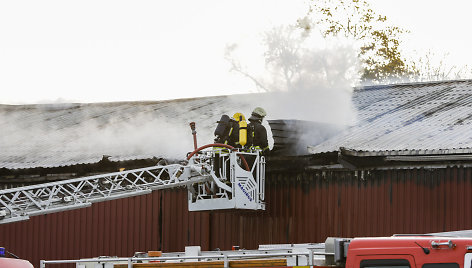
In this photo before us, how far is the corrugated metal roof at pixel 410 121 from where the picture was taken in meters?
22.0

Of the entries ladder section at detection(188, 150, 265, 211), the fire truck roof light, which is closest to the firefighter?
ladder section at detection(188, 150, 265, 211)

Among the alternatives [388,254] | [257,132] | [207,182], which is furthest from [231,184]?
[388,254]

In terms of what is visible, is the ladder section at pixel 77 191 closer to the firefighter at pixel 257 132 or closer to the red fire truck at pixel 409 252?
the firefighter at pixel 257 132

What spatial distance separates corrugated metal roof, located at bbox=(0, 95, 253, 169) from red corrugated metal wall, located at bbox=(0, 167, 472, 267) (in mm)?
1555

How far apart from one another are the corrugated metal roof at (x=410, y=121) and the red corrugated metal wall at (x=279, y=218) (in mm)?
737

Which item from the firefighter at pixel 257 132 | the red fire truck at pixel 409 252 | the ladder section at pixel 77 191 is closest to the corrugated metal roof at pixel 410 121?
the firefighter at pixel 257 132

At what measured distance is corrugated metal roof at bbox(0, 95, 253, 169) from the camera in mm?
27484

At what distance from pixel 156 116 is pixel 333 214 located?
374 inches

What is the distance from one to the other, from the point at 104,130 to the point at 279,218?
8.47m

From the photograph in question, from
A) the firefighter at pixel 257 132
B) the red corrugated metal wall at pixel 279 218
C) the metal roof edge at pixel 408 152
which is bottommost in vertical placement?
the red corrugated metal wall at pixel 279 218

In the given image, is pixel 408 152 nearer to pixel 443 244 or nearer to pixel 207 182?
pixel 207 182

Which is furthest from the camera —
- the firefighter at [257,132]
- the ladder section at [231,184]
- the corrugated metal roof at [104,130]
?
the corrugated metal roof at [104,130]

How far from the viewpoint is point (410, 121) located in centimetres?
2495

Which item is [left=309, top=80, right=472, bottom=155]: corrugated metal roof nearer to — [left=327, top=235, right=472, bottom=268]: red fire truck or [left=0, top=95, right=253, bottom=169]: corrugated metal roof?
[left=0, top=95, right=253, bottom=169]: corrugated metal roof
